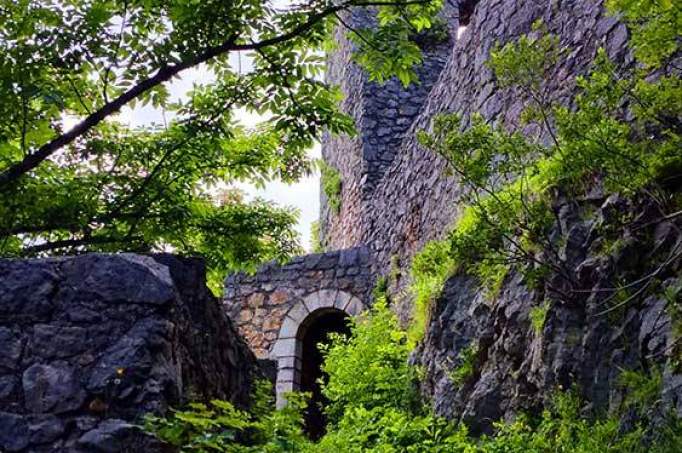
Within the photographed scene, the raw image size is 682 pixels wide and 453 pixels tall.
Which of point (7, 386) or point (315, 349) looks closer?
point (7, 386)

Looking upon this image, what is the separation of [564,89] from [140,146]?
313 cm

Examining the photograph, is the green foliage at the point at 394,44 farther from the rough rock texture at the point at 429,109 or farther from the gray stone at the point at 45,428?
the gray stone at the point at 45,428

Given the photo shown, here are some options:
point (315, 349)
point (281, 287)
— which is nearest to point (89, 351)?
point (281, 287)

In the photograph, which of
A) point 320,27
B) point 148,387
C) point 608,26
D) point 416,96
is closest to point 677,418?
point 148,387

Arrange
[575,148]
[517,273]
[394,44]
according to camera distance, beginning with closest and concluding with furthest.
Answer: [575,148]
[394,44]
[517,273]

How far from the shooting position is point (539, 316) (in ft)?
13.1

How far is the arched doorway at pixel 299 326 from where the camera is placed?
963 cm

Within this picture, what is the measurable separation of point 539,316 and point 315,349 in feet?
22.3

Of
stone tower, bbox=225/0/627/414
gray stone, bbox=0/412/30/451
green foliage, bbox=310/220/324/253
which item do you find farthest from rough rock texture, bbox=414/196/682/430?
green foliage, bbox=310/220/324/253

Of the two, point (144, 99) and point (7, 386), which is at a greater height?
point (144, 99)

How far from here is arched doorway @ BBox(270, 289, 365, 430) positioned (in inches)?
379

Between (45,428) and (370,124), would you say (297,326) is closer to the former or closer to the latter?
(370,124)

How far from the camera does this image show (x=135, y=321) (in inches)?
134

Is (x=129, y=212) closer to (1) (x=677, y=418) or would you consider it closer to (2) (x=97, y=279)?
(2) (x=97, y=279)
